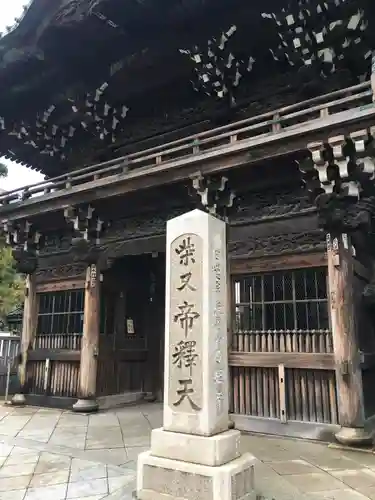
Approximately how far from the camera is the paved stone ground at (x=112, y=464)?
4.05 metres

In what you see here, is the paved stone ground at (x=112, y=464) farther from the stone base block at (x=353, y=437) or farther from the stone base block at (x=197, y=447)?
the stone base block at (x=197, y=447)

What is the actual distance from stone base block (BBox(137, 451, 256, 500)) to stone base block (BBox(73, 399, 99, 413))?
505 centimetres

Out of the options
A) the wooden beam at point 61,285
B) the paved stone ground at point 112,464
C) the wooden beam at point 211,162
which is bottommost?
the paved stone ground at point 112,464

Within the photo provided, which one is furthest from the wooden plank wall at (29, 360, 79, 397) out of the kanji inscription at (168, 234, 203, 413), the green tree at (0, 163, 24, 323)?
the green tree at (0, 163, 24, 323)

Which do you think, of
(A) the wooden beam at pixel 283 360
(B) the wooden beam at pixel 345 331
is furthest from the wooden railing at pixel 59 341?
(B) the wooden beam at pixel 345 331

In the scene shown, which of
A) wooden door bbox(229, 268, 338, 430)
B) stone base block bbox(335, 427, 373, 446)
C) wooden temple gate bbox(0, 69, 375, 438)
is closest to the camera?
stone base block bbox(335, 427, 373, 446)

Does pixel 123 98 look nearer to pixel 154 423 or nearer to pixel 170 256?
pixel 170 256

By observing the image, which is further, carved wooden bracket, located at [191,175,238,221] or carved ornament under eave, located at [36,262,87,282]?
carved ornament under eave, located at [36,262,87,282]

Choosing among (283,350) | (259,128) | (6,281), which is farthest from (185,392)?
(6,281)

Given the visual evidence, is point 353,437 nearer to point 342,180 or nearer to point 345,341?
point 345,341

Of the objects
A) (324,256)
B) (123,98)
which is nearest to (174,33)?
(123,98)

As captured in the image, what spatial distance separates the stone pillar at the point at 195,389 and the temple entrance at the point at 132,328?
5492mm

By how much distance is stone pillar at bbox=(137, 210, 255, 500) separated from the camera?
3.54m

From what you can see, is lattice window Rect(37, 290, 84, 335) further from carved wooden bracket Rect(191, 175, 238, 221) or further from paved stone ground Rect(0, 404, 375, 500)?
carved wooden bracket Rect(191, 175, 238, 221)
